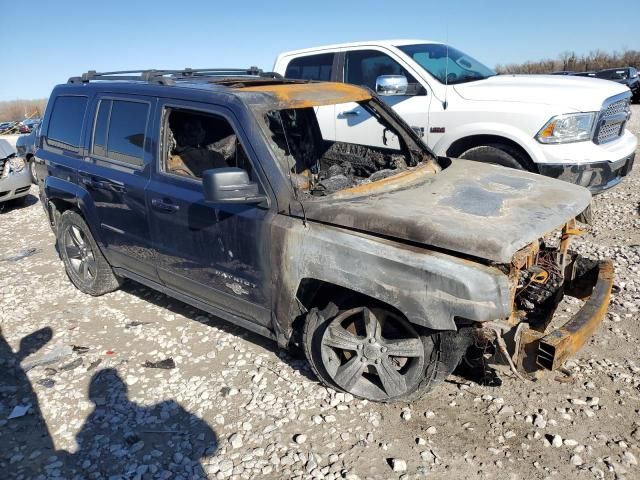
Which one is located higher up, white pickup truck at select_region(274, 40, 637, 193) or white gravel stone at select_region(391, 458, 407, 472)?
white pickup truck at select_region(274, 40, 637, 193)

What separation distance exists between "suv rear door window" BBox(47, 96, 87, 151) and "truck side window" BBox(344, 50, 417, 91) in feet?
10.8

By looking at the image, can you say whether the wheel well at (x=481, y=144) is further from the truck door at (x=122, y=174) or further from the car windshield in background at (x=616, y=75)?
the car windshield in background at (x=616, y=75)

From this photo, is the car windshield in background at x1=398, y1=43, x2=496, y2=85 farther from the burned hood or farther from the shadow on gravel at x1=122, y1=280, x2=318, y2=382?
the shadow on gravel at x1=122, y1=280, x2=318, y2=382

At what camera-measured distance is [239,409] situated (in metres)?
3.22

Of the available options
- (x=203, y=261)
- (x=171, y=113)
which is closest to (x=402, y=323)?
(x=203, y=261)

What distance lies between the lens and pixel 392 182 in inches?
135

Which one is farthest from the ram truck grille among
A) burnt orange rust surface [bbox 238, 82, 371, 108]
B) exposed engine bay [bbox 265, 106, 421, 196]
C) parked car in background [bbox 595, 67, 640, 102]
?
parked car in background [bbox 595, 67, 640, 102]

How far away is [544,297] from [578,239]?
2.87 meters

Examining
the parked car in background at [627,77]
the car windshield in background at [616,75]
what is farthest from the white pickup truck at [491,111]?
the car windshield in background at [616,75]

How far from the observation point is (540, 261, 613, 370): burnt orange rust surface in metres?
2.58

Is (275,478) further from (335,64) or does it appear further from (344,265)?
(335,64)

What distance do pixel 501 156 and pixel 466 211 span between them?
2.70 meters

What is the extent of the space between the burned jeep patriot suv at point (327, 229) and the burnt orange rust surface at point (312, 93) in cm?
2

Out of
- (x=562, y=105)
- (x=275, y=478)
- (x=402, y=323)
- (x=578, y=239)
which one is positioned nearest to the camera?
(x=275, y=478)
